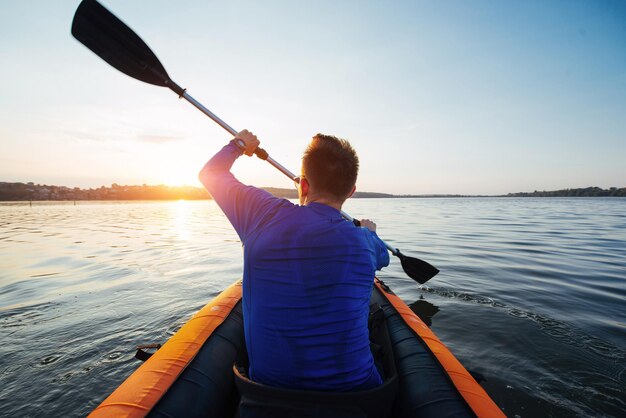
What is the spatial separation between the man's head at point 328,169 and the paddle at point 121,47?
1.47 m

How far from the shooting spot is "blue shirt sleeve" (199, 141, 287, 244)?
5.95ft

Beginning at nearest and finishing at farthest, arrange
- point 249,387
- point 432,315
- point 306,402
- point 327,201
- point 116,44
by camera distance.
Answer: point 306,402 → point 249,387 → point 327,201 → point 116,44 → point 432,315

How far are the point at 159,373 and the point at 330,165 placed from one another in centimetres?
197

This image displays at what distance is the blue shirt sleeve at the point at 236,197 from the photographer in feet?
5.95

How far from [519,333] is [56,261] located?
12.4 meters

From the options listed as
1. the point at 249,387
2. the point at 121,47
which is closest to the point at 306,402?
the point at 249,387

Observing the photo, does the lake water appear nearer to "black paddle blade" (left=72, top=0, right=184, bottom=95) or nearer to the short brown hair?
the short brown hair

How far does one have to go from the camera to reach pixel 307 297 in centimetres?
154

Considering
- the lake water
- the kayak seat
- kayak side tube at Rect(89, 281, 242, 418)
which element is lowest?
the lake water

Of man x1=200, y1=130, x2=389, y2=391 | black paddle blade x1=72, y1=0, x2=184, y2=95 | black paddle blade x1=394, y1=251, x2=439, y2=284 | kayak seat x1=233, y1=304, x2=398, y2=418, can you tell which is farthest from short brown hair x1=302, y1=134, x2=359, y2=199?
black paddle blade x1=394, y1=251, x2=439, y2=284

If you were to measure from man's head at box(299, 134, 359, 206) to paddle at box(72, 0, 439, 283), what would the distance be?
1.47m

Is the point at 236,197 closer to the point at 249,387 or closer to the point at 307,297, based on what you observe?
the point at 307,297

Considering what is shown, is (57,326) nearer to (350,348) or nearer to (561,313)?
(350,348)

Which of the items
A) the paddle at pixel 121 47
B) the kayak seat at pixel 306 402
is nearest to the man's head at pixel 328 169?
the kayak seat at pixel 306 402
